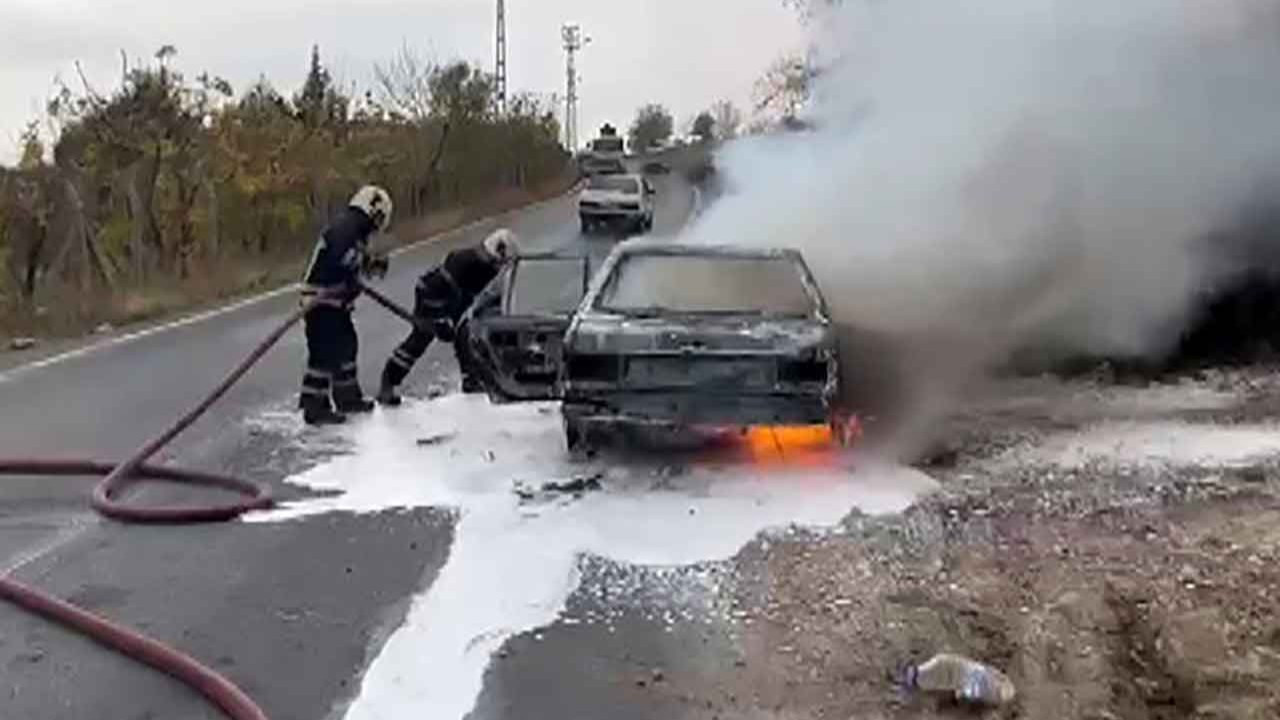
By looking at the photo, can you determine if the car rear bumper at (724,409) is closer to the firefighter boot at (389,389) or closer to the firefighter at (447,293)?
the firefighter at (447,293)

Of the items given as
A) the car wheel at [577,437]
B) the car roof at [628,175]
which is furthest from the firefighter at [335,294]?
the car roof at [628,175]

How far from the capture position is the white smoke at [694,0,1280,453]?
43.2 feet

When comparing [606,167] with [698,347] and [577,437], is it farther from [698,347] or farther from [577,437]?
[698,347]

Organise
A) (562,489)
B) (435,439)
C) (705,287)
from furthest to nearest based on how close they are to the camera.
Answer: (435,439) < (705,287) < (562,489)

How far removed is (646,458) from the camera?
33.1ft

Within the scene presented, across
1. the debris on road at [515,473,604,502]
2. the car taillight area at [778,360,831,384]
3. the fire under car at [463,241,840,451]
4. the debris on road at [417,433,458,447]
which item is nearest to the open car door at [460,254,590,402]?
the debris on road at [417,433,458,447]

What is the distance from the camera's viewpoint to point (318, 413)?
474 inches

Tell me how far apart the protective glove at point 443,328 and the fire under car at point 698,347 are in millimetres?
2126

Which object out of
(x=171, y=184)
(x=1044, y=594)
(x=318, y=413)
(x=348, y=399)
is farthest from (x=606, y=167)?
(x=1044, y=594)

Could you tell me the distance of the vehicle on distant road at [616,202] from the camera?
44969mm

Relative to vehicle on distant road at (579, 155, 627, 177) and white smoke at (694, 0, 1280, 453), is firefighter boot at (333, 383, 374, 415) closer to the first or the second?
white smoke at (694, 0, 1280, 453)

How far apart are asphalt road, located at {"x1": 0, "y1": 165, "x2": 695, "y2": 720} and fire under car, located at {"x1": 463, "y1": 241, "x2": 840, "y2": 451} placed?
4.91 feet

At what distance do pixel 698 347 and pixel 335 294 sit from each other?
3578mm

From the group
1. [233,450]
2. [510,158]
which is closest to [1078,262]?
[233,450]
